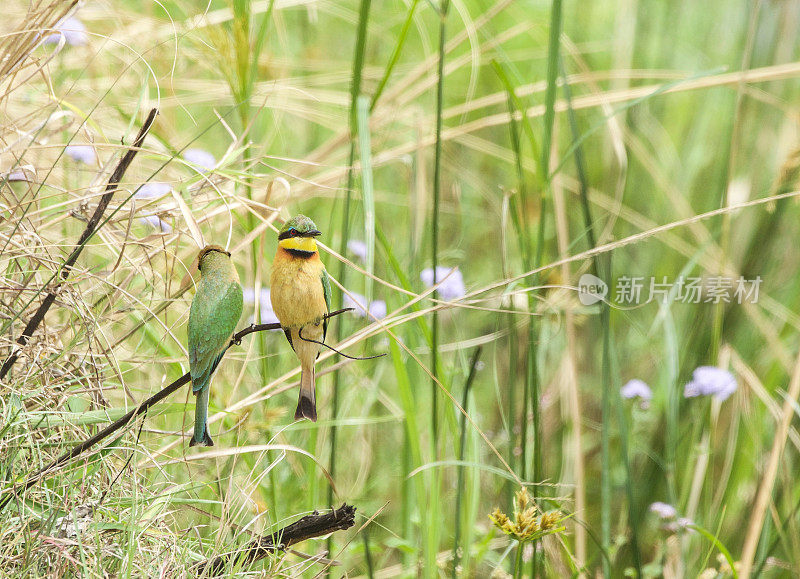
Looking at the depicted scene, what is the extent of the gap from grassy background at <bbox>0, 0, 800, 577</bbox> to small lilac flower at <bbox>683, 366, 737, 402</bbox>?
0.08 m

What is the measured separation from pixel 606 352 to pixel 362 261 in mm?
635

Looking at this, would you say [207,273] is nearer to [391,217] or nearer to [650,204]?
[391,217]

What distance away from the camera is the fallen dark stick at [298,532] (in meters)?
0.73

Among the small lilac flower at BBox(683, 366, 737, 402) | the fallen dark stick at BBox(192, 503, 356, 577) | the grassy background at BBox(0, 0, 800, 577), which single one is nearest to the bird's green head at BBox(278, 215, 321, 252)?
the grassy background at BBox(0, 0, 800, 577)

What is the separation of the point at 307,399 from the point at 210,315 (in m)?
0.09

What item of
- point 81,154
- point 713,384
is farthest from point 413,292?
point 713,384

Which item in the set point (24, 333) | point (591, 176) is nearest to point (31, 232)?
point (24, 333)

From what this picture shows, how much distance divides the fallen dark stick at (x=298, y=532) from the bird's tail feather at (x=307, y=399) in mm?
185

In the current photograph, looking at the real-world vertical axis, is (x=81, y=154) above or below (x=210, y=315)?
above

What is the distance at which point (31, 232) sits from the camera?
0.97 m

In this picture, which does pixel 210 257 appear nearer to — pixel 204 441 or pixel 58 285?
pixel 204 441

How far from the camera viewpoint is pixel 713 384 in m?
1.81

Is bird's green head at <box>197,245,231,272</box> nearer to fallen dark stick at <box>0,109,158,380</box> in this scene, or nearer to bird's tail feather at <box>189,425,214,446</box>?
bird's tail feather at <box>189,425,214,446</box>

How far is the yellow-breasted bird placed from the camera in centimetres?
57
